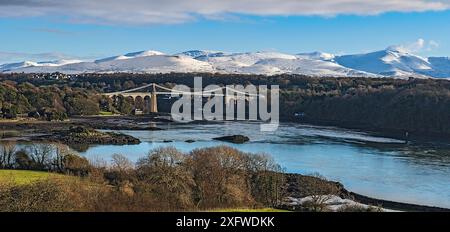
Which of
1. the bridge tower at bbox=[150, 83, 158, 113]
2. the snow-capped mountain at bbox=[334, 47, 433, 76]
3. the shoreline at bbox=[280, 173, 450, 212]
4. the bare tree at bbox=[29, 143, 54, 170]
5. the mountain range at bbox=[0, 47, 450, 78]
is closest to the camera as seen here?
the shoreline at bbox=[280, 173, 450, 212]

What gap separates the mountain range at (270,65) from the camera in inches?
3479

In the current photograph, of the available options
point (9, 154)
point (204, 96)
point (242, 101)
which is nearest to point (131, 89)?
point (204, 96)

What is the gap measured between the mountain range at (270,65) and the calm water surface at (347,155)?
59407mm

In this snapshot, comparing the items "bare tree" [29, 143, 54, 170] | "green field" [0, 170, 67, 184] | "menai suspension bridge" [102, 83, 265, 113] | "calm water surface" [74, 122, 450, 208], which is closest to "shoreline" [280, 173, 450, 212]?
"calm water surface" [74, 122, 450, 208]

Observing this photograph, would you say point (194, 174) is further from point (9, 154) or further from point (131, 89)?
point (131, 89)

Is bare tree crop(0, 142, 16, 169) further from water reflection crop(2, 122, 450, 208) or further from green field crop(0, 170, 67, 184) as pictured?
water reflection crop(2, 122, 450, 208)

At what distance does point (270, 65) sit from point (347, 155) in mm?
89841

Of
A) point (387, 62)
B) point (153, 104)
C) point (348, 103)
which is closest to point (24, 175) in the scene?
point (348, 103)

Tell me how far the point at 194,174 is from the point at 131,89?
34609mm

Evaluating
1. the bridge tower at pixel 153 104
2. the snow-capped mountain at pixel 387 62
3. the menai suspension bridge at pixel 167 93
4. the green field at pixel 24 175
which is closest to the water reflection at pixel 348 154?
the green field at pixel 24 175

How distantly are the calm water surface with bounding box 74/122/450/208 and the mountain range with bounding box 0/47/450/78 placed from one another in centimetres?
5941

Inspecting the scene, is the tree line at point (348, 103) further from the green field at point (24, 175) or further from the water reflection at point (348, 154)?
the green field at point (24, 175)

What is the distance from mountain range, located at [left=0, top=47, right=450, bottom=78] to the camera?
88375 mm
